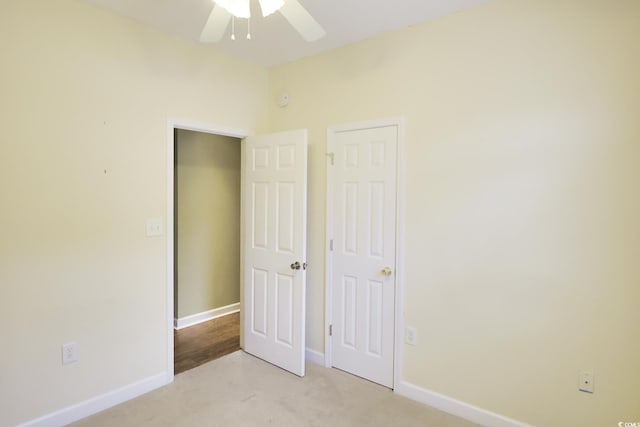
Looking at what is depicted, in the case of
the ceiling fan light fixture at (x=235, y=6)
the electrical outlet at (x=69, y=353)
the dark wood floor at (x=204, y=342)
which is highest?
the ceiling fan light fixture at (x=235, y=6)

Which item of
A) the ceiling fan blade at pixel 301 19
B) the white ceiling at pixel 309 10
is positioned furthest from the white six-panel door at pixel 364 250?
the ceiling fan blade at pixel 301 19

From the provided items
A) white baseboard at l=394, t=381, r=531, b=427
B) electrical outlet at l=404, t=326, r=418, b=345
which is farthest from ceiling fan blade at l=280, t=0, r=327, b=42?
white baseboard at l=394, t=381, r=531, b=427

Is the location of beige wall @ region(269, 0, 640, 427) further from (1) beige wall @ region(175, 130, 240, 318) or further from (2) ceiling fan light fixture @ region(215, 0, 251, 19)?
(1) beige wall @ region(175, 130, 240, 318)

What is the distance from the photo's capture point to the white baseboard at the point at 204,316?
4000 mm

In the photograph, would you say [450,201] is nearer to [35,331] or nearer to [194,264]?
[35,331]

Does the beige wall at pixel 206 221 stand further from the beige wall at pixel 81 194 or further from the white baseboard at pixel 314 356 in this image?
the white baseboard at pixel 314 356

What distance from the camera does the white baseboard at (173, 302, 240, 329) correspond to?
400 centimetres

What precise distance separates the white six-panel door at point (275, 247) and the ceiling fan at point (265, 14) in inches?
46.0

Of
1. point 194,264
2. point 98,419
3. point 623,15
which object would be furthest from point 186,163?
point 623,15

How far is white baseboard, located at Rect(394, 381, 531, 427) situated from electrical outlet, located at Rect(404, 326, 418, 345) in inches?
12.3

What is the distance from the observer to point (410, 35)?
253 centimetres

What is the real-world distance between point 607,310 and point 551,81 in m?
1.32

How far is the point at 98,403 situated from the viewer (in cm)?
236

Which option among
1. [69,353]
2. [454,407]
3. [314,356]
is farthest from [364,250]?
[69,353]
